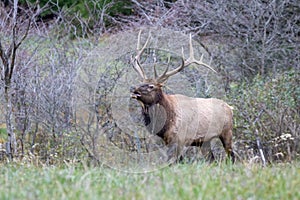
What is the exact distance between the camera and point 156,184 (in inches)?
227

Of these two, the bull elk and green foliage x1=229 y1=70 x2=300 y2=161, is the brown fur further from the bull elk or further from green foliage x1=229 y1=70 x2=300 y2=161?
green foliage x1=229 y1=70 x2=300 y2=161

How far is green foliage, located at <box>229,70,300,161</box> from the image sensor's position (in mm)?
10787

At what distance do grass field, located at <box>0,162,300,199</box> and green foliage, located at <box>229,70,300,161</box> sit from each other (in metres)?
3.46

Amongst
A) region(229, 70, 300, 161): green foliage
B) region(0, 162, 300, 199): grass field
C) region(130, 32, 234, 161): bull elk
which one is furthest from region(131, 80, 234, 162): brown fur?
region(0, 162, 300, 199): grass field

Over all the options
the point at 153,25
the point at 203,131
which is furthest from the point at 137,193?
the point at 153,25

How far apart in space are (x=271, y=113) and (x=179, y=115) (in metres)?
2.05

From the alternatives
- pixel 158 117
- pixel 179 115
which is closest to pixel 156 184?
pixel 158 117

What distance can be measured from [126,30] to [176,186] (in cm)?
1005

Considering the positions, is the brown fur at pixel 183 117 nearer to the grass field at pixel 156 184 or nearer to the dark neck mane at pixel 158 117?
Result: the dark neck mane at pixel 158 117

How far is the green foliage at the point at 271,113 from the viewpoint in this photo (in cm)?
1079

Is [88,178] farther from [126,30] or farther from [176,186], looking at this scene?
[126,30]

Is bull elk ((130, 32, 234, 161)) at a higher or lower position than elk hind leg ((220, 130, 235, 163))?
higher

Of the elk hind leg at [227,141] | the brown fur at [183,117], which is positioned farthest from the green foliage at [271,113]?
the brown fur at [183,117]

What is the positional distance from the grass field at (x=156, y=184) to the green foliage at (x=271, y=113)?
346cm
